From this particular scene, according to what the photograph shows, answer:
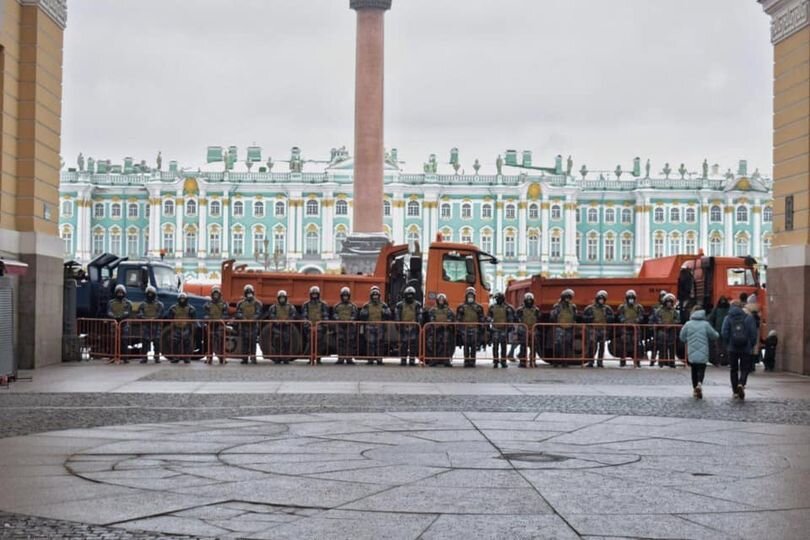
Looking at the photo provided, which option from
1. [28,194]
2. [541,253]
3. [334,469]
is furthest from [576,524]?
[541,253]

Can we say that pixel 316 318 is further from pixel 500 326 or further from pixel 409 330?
pixel 500 326

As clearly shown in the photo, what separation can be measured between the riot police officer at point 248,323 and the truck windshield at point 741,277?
37.6ft

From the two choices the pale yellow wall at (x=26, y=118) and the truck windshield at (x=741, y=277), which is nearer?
the pale yellow wall at (x=26, y=118)

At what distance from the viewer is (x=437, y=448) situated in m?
11.1

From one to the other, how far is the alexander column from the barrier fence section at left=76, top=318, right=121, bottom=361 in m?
20.3

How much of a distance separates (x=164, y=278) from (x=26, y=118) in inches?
415

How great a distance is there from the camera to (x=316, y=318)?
27.5 meters

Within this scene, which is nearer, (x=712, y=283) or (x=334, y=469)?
(x=334, y=469)

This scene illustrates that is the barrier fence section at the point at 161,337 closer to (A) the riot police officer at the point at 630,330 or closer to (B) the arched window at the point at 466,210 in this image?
(A) the riot police officer at the point at 630,330

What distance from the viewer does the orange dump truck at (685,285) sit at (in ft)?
101

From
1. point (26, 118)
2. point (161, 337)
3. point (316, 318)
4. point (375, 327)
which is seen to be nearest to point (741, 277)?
point (375, 327)

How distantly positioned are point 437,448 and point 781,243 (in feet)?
48.7

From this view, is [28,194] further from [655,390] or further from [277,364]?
[655,390]

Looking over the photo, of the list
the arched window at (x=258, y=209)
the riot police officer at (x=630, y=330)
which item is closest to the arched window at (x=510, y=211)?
the arched window at (x=258, y=209)
